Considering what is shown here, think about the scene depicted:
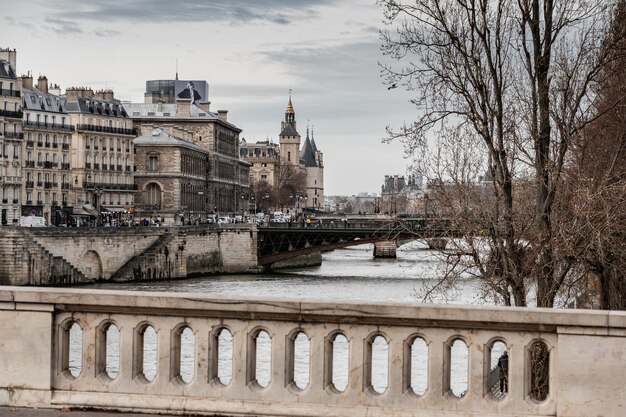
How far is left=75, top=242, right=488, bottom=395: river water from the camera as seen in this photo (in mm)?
29238

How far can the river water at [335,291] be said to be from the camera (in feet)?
95.9

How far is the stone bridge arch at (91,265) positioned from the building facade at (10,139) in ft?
58.4

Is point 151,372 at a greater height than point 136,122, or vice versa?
point 136,122

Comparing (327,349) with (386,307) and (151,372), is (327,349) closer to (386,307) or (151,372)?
(386,307)

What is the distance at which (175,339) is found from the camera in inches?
361

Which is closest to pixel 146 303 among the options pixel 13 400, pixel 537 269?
pixel 13 400

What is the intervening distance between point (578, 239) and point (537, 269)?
672 mm

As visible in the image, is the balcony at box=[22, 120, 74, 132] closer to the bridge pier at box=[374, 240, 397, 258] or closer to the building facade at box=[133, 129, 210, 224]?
the building facade at box=[133, 129, 210, 224]

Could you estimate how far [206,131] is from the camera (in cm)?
13950

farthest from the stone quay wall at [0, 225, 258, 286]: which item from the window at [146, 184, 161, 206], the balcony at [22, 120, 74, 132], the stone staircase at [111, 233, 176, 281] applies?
the window at [146, 184, 161, 206]

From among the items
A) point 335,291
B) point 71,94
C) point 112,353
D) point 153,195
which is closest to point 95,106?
point 71,94

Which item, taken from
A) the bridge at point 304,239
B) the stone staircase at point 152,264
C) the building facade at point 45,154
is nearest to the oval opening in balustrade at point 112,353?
the stone staircase at point 152,264

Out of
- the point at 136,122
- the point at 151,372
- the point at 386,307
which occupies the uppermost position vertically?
the point at 136,122

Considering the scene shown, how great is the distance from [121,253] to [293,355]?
218 ft
